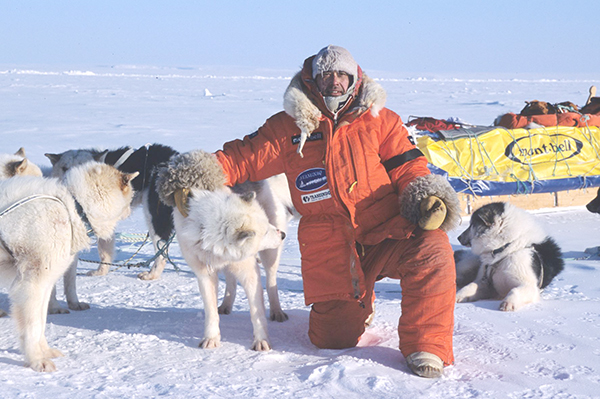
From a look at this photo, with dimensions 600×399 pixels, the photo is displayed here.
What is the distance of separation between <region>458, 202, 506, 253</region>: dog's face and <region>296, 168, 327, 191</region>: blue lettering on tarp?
141cm

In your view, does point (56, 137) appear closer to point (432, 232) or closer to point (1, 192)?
point (1, 192)

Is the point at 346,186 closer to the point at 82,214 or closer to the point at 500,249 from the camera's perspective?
the point at 82,214

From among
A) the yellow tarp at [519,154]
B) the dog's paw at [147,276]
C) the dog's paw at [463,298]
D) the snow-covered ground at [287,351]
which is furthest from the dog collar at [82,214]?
the yellow tarp at [519,154]

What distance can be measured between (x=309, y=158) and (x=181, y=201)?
0.59 meters

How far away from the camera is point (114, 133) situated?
1138 centimetres

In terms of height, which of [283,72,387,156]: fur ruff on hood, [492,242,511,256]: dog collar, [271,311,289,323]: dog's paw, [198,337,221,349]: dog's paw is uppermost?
[283,72,387,156]: fur ruff on hood

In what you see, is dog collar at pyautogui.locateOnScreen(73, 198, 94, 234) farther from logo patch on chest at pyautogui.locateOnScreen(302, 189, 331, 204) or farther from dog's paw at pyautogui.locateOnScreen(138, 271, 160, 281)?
dog's paw at pyautogui.locateOnScreen(138, 271, 160, 281)

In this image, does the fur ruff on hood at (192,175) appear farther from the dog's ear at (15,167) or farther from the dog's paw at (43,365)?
the dog's ear at (15,167)

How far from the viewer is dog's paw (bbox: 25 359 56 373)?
2.18 meters

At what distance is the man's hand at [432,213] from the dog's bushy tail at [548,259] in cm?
140

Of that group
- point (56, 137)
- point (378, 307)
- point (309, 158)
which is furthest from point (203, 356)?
point (56, 137)

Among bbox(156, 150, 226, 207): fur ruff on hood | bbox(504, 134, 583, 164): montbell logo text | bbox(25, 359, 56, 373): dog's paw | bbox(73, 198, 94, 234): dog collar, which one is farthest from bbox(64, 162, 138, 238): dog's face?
bbox(504, 134, 583, 164): montbell logo text

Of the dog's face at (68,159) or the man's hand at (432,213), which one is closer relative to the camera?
the man's hand at (432,213)

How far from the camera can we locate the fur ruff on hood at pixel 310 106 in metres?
2.54
